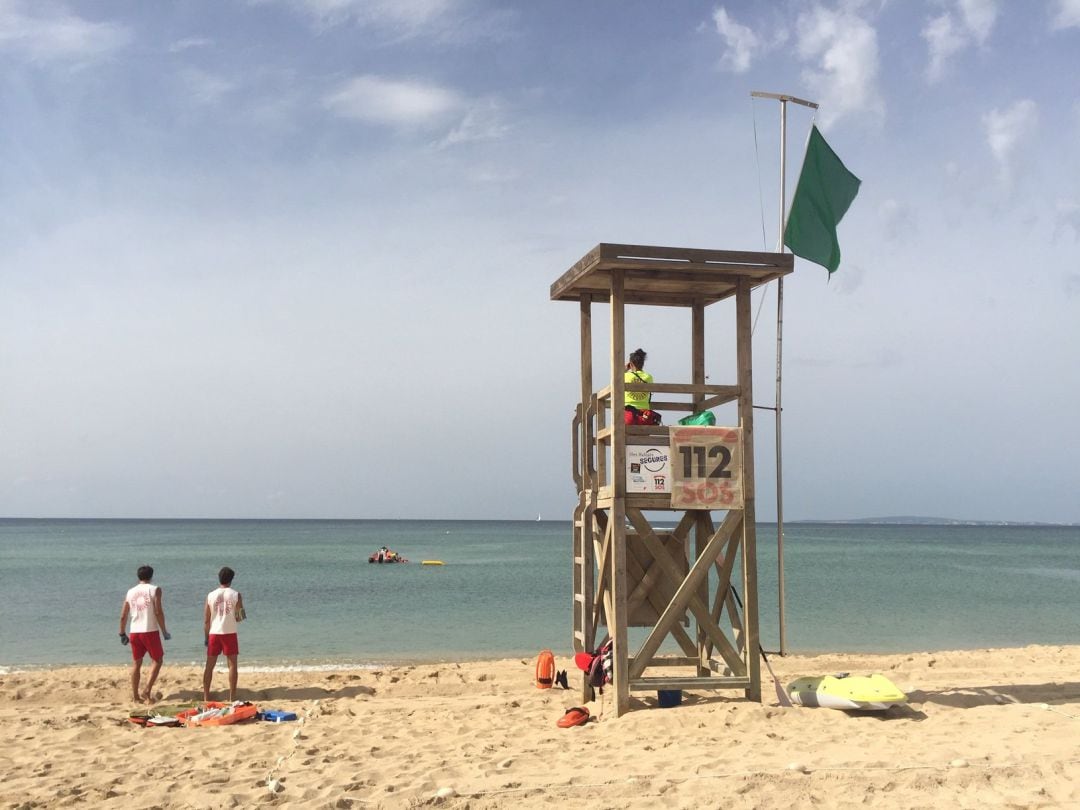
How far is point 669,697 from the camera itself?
9.39 metres

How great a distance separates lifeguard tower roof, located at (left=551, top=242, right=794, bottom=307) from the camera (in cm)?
906

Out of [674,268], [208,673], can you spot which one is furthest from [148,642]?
[674,268]

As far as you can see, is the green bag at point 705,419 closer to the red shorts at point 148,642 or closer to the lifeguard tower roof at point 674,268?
the lifeguard tower roof at point 674,268

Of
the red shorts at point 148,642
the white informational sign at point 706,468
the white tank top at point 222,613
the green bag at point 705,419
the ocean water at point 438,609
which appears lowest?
the ocean water at point 438,609

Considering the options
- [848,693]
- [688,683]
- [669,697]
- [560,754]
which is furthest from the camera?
[669,697]

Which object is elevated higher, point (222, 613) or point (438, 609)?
point (222, 613)

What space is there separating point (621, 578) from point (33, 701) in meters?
7.34

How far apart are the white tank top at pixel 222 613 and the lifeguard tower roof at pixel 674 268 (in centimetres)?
494

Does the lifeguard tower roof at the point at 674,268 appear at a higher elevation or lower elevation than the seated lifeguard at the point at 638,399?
higher

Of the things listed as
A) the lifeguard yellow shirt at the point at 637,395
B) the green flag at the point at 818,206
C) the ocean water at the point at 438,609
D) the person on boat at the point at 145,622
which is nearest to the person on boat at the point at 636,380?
the lifeguard yellow shirt at the point at 637,395

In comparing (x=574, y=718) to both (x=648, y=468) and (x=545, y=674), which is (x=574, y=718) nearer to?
(x=648, y=468)

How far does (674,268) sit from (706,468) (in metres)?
1.91

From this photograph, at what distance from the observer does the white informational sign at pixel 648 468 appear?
9195mm

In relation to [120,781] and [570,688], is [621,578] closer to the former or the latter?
[570,688]
